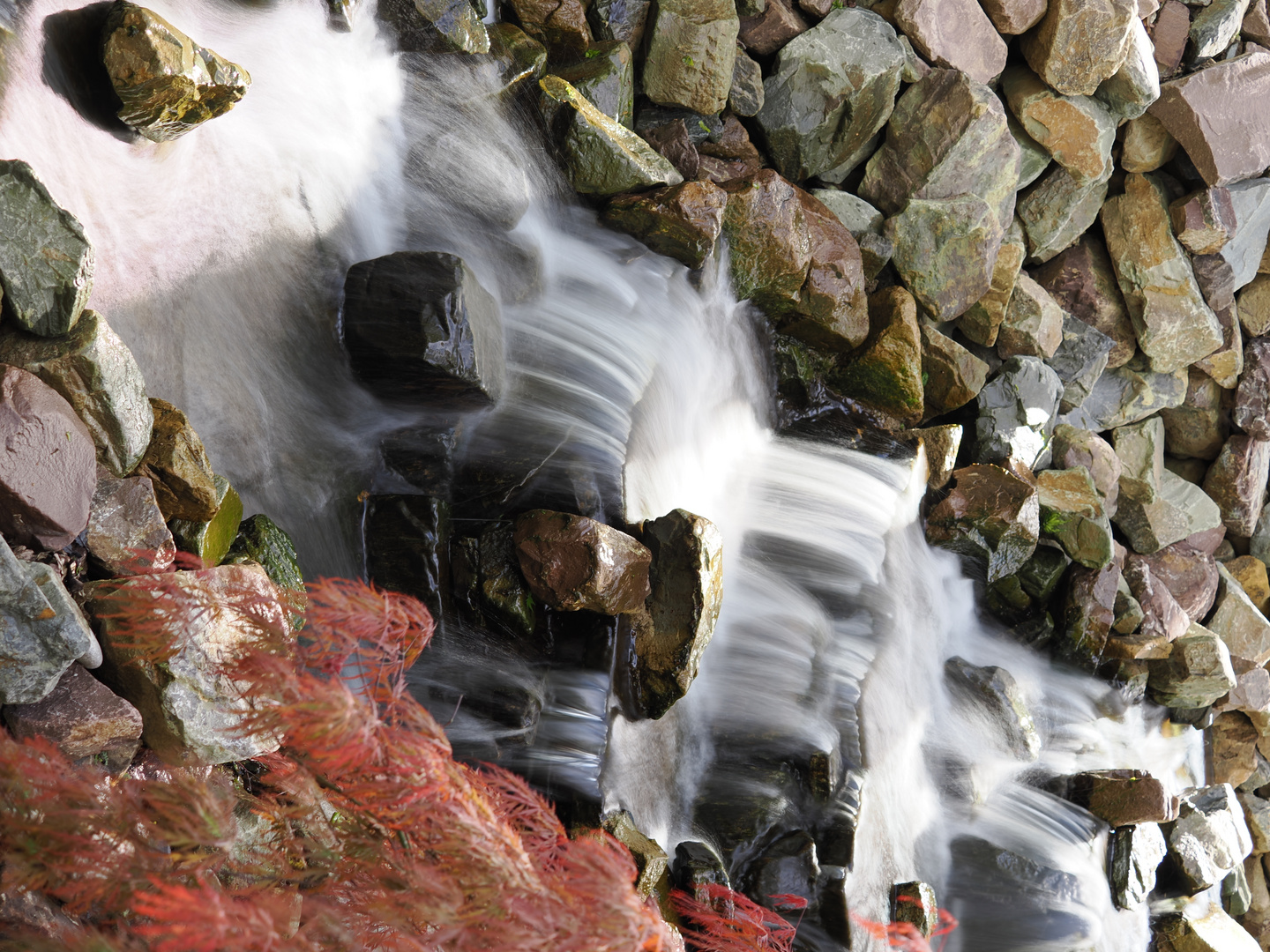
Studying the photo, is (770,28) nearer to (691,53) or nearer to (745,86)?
(745,86)

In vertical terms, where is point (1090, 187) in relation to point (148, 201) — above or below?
below

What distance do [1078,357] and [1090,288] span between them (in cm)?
42

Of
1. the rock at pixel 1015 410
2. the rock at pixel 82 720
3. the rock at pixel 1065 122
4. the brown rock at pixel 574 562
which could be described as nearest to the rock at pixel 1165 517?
the rock at pixel 1015 410

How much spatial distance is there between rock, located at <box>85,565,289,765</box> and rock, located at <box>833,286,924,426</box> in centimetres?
267

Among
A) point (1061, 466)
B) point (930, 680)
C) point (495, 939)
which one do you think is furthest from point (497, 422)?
point (1061, 466)

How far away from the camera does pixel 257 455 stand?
2.45 metres

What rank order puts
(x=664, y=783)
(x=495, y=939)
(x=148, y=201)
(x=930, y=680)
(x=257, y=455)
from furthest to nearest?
(x=930, y=680) < (x=664, y=783) < (x=257, y=455) < (x=148, y=201) < (x=495, y=939)

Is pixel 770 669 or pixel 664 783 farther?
pixel 770 669

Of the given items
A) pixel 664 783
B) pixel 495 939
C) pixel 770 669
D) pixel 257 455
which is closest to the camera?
pixel 495 939

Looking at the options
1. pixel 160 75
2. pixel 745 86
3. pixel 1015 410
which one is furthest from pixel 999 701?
pixel 160 75

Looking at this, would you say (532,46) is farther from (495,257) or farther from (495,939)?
(495,939)

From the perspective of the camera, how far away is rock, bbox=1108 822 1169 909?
167 inches

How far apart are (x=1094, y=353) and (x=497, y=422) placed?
11.7ft

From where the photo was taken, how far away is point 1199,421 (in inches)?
214
